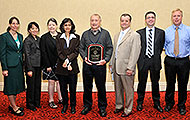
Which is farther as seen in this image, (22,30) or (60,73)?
(22,30)

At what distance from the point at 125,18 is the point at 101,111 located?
1.65 meters

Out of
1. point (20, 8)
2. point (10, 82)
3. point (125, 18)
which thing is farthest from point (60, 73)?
point (20, 8)

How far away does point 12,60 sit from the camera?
124 inches

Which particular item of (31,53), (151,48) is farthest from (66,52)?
(151,48)

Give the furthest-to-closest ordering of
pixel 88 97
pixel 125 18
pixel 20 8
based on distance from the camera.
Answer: pixel 20 8 < pixel 88 97 < pixel 125 18

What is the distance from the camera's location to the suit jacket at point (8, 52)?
3.07m

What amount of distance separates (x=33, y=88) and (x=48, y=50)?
782 millimetres

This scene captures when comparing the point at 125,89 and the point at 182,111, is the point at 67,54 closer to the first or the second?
the point at 125,89

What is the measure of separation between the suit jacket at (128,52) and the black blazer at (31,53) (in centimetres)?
151

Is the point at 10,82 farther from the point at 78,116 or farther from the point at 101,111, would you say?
the point at 101,111

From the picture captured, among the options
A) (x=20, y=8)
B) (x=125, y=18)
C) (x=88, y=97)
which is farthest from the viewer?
(x=20, y=8)

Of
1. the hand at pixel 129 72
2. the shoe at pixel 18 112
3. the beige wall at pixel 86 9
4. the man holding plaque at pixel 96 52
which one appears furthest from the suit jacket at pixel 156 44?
the shoe at pixel 18 112

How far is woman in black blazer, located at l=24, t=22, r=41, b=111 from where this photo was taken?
331 centimetres

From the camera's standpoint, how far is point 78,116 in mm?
3176
